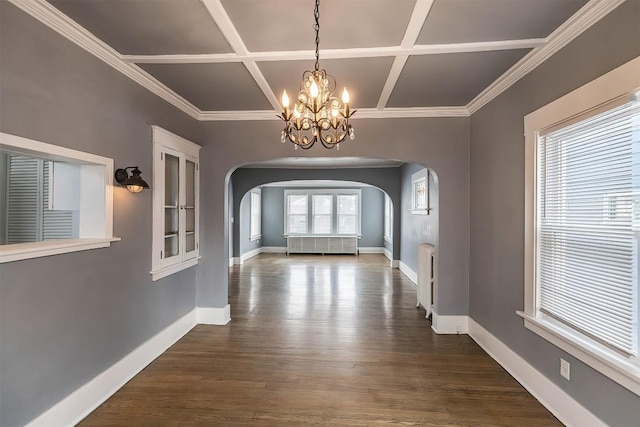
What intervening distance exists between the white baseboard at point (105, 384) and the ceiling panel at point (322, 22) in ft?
8.88

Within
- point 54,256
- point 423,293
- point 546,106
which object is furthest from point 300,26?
point 423,293

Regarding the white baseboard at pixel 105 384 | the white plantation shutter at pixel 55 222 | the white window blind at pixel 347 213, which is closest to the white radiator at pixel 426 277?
the white baseboard at pixel 105 384

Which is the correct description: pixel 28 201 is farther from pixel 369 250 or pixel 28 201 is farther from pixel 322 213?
pixel 369 250

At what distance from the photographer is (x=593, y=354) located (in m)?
1.91

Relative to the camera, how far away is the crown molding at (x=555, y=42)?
188cm

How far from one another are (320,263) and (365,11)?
7574mm

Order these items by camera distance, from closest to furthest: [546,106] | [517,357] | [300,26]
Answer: [300,26] < [546,106] < [517,357]

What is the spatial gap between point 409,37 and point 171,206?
2.76 meters

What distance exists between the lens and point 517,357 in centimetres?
279

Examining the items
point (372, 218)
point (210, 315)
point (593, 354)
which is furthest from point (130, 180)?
point (372, 218)

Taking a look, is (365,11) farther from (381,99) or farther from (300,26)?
(381,99)

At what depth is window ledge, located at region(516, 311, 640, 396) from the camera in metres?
1.69

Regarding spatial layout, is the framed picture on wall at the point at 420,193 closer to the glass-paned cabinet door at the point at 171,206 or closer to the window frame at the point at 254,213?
the glass-paned cabinet door at the point at 171,206

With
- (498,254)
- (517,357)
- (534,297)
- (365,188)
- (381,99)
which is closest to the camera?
(534,297)
